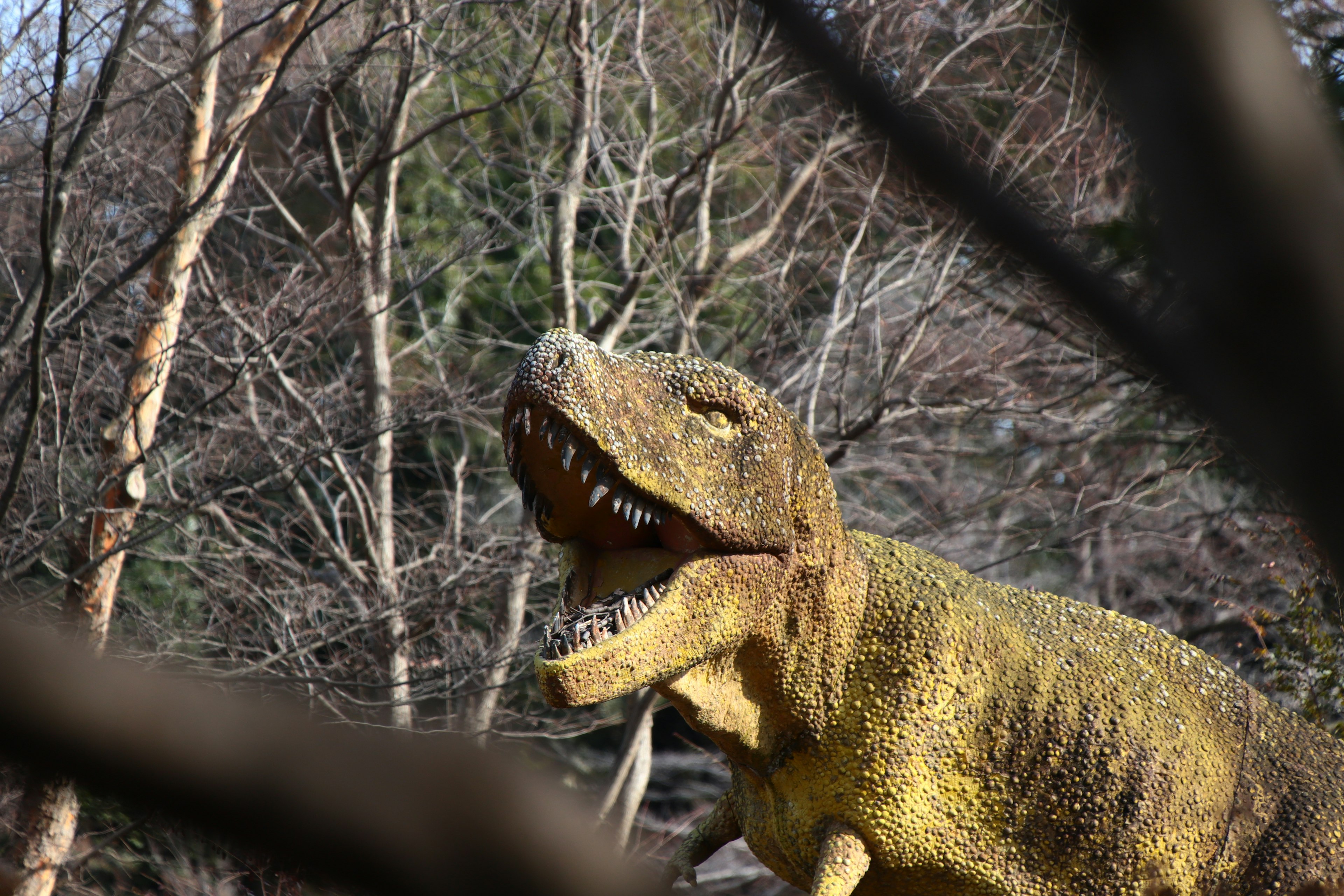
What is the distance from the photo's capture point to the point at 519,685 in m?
9.65

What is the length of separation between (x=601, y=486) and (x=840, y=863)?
1097 mm

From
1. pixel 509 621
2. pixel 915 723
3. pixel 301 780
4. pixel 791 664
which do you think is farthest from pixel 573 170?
pixel 301 780

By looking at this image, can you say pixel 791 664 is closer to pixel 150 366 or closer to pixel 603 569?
pixel 603 569

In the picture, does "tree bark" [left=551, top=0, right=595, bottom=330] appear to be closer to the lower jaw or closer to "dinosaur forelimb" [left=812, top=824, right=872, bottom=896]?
the lower jaw

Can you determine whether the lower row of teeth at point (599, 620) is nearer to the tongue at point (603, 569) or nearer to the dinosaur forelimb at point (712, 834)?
the tongue at point (603, 569)

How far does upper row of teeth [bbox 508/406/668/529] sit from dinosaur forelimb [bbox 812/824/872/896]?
2.96 feet

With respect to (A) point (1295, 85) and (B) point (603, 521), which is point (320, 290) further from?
(A) point (1295, 85)

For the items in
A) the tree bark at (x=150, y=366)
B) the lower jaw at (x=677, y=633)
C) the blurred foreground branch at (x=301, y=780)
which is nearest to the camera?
the blurred foreground branch at (x=301, y=780)

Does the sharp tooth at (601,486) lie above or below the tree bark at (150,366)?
above

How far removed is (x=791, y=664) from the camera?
2.96 m

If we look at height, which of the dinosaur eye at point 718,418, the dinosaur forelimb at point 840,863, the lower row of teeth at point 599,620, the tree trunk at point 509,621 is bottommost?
the tree trunk at point 509,621

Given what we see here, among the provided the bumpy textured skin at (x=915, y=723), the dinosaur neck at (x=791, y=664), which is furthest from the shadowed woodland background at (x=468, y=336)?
the dinosaur neck at (x=791, y=664)

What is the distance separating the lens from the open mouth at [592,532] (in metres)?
2.60

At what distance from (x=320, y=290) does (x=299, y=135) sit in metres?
1.65
